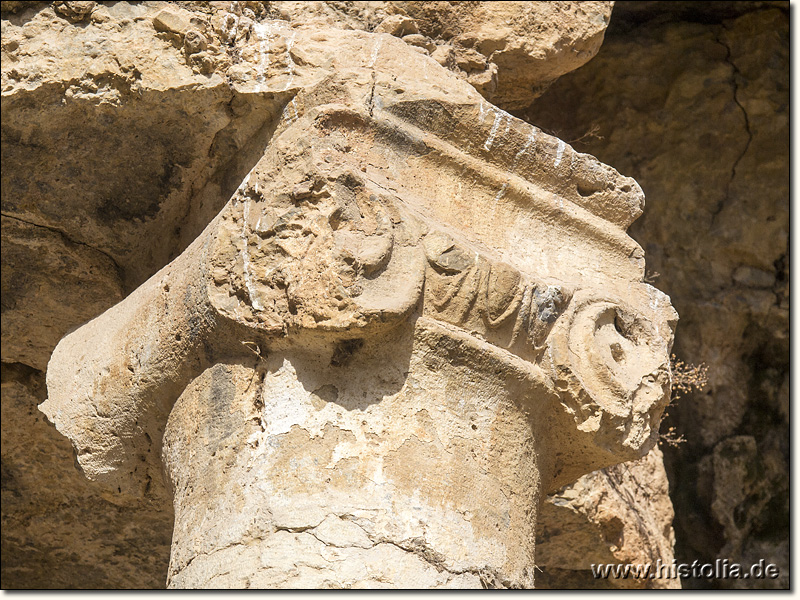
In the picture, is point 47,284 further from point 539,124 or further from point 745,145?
point 745,145

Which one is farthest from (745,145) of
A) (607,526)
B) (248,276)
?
(248,276)

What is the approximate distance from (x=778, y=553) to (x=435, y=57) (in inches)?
82.8

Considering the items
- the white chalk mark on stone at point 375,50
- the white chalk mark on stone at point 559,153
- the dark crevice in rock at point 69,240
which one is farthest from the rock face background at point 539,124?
the white chalk mark on stone at point 559,153

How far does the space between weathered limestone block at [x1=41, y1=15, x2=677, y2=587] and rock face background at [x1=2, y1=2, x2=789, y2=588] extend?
0.24m

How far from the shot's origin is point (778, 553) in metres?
3.56

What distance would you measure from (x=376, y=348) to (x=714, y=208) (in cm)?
228

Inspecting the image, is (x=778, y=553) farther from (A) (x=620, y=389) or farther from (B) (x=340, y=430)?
(B) (x=340, y=430)

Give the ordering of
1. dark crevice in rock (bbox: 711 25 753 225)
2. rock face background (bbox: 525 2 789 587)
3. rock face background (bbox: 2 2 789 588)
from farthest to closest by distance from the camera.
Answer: dark crevice in rock (bbox: 711 25 753 225) → rock face background (bbox: 525 2 789 587) → rock face background (bbox: 2 2 789 588)

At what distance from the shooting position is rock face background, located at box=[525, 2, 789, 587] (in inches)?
147

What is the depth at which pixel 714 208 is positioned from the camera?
12.9ft

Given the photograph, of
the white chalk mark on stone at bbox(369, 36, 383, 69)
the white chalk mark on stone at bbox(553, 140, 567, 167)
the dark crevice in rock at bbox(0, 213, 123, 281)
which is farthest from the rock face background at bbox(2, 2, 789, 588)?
the white chalk mark on stone at bbox(553, 140, 567, 167)

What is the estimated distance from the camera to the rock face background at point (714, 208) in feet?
12.2

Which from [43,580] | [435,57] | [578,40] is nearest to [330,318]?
[435,57]

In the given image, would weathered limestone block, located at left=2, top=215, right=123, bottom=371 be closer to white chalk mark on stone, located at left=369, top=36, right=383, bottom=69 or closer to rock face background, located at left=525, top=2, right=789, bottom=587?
white chalk mark on stone, located at left=369, top=36, right=383, bottom=69
